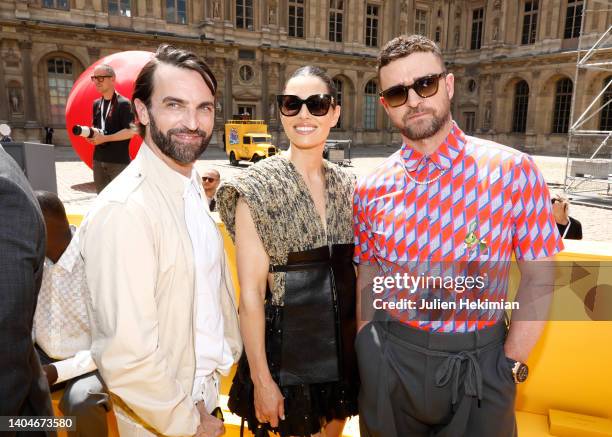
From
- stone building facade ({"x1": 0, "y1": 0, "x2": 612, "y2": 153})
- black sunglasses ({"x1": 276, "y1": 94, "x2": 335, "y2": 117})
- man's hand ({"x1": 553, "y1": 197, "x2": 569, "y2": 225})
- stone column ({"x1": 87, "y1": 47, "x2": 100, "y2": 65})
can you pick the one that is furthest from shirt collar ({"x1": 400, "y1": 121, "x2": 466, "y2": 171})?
stone column ({"x1": 87, "y1": 47, "x2": 100, "y2": 65})

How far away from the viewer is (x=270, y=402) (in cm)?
183

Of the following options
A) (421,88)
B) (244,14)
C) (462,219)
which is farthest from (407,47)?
(244,14)

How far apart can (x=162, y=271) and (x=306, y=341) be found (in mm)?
684

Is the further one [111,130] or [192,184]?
[111,130]

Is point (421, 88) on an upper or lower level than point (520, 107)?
lower

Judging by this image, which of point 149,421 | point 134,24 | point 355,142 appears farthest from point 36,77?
point 149,421

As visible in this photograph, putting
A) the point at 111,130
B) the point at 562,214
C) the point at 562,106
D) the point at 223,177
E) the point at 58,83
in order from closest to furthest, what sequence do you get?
1. the point at 562,214
2. the point at 111,130
3. the point at 223,177
4. the point at 58,83
5. the point at 562,106

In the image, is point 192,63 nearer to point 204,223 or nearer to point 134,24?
point 204,223

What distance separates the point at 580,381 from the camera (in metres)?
2.51

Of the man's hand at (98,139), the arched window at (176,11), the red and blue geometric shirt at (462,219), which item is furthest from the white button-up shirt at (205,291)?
the arched window at (176,11)

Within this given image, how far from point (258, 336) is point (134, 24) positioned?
89.3 ft

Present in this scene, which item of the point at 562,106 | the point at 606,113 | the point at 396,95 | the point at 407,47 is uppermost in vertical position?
the point at 562,106

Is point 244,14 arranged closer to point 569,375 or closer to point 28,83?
point 28,83

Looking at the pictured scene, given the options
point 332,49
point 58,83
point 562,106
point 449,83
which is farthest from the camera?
point 332,49
